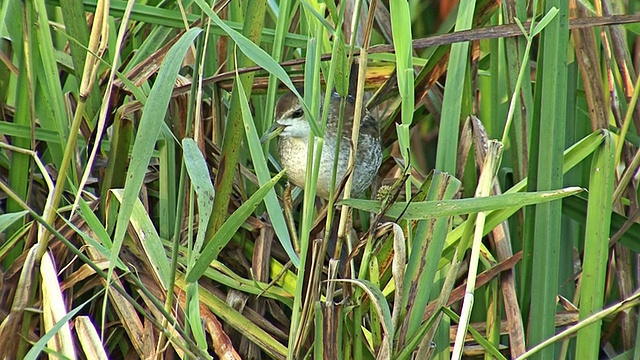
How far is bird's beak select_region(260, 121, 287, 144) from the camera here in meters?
1.87

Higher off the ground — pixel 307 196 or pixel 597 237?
pixel 307 196

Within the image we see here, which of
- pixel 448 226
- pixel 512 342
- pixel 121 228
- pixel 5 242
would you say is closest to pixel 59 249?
pixel 5 242

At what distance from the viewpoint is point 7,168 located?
182 cm

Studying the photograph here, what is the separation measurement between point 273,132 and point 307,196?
68 centimetres

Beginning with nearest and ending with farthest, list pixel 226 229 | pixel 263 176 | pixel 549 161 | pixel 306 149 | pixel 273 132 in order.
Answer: pixel 226 229, pixel 263 176, pixel 549 161, pixel 273 132, pixel 306 149

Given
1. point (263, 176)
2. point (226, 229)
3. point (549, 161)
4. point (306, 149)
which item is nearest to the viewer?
point (226, 229)

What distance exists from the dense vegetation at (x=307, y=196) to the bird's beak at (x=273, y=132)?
46mm

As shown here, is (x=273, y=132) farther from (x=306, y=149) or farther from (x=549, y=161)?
(x=549, y=161)

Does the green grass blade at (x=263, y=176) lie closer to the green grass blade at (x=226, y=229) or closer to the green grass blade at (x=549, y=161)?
the green grass blade at (x=226, y=229)

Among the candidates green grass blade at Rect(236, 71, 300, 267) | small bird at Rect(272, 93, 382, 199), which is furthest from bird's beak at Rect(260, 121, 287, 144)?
green grass blade at Rect(236, 71, 300, 267)

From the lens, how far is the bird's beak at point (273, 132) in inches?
73.7

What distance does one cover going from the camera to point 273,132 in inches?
76.4

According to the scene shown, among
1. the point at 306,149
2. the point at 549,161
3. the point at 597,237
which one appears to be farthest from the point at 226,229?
the point at 306,149

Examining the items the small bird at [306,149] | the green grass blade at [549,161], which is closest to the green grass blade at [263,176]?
the green grass blade at [549,161]
